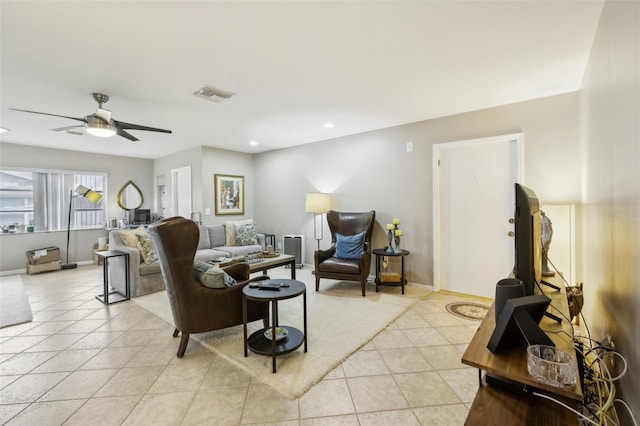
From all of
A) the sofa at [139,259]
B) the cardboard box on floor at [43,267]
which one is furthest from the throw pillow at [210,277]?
the cardboard box on floor at [43,267]

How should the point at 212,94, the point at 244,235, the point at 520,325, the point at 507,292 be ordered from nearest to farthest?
the point at 520,325, the point at 507,292, the point at 212,94, the point at 244,235

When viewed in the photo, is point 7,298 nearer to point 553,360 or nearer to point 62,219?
point 62,219

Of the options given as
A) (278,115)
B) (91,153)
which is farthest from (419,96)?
(91,153)

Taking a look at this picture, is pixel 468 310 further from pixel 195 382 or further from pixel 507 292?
pixel 195 382

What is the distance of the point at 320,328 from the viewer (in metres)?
2.89

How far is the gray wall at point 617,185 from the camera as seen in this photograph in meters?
1.22

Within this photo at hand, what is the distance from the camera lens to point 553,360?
43.5 inches

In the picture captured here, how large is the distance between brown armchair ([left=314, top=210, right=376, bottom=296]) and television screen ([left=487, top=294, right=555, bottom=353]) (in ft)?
8.65

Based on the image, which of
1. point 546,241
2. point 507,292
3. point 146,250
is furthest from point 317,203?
point 507,292

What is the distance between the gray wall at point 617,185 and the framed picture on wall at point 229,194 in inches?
221

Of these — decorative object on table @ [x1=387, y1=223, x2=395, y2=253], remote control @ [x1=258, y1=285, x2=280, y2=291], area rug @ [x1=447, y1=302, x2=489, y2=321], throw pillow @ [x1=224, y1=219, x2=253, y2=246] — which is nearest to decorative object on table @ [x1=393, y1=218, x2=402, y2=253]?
decorative object on table @ [x1=387, y1=223, x2=395, y2=253]

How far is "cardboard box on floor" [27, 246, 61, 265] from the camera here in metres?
5.39

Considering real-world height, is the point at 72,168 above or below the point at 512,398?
above

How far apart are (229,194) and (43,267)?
368 cm
